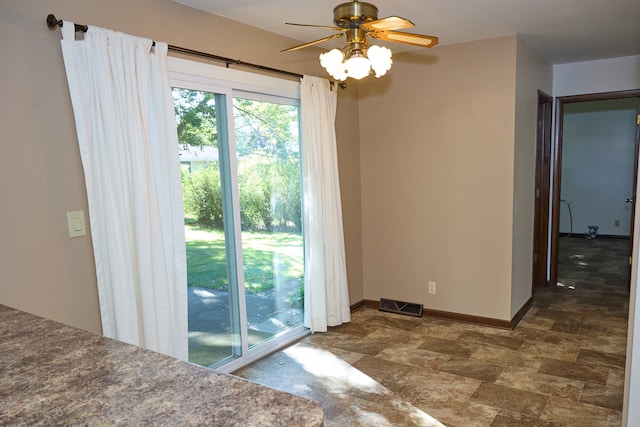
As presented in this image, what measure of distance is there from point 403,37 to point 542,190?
11.9ft

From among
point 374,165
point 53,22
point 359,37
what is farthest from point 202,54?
point 374,165

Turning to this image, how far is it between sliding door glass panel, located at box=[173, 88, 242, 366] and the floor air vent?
1.74 m

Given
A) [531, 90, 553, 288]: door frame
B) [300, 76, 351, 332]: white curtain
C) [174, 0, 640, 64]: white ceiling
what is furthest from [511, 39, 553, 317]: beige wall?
[300, 76, 351, 332]: white curtain

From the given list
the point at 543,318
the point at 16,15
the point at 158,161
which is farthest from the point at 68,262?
the point at 543,318

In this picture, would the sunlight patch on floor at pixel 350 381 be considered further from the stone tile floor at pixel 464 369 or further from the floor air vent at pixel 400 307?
the floor air vent at pixel 400 307

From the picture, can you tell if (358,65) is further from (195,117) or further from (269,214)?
(269,214)

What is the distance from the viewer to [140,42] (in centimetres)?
234

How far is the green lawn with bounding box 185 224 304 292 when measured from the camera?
9.57 feet

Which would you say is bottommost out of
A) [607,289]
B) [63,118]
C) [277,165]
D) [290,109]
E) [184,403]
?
[607,289]

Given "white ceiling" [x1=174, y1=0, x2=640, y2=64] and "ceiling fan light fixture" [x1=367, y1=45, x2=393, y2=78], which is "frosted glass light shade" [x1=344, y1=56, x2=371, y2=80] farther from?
"white ceiling" [x1=174, y1=0, x2=640, y2=64]

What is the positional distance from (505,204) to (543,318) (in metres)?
1.23

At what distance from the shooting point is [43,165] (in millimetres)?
2064

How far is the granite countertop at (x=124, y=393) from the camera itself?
84 cm

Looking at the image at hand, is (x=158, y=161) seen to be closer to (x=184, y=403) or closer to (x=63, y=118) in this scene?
(x=63, y=118)
